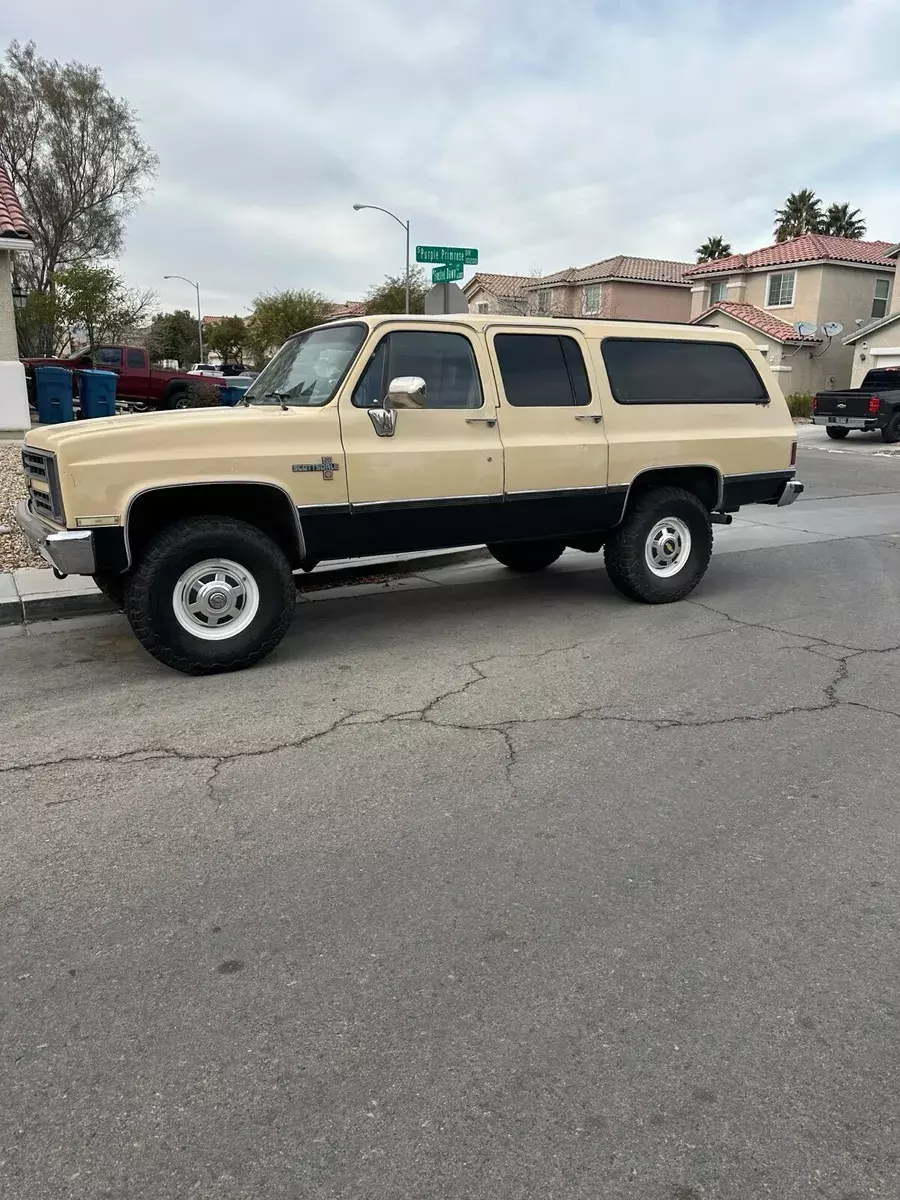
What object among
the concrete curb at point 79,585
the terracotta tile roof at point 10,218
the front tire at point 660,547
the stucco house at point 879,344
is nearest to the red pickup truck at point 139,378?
the terracotta tile roof at point 10,218

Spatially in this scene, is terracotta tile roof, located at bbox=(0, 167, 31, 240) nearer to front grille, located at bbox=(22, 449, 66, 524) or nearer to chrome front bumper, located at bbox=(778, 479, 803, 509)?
front grille, located at bbox=(22, 449, 66, 524)

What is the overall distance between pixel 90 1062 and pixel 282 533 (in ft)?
12.5

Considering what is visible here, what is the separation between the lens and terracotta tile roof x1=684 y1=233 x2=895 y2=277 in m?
38.9

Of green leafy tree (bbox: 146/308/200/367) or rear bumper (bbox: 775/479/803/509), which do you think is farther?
green leafy tree (bbox: 146/308/200/367)

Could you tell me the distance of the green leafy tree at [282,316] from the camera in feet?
186

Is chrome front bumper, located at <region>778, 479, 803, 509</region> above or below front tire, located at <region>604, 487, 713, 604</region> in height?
above

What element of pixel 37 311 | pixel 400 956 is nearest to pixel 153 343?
pixel 37 311

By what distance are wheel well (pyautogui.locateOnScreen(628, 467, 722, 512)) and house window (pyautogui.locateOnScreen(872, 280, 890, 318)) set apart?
39.2 meters

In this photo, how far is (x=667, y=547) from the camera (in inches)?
288

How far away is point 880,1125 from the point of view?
7.30 feet

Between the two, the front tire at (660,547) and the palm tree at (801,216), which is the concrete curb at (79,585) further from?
the palm tree at (801,216)

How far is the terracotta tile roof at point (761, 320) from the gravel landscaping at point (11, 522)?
32.8 metres

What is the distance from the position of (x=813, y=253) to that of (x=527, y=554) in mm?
37037

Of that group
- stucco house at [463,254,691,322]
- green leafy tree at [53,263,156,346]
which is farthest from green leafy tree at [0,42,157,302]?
stucco house at [463,254,691,322]
